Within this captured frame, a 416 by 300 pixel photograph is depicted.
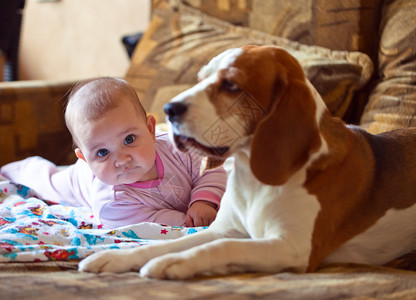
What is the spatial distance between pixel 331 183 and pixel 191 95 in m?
0.36

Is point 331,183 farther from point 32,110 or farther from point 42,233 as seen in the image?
point 32,110

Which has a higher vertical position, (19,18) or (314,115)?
(314,115)

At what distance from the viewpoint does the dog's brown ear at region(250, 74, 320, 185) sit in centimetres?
106

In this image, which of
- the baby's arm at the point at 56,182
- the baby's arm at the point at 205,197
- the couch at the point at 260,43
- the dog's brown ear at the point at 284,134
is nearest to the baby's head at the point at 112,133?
the baby's arm at the point at 205,197

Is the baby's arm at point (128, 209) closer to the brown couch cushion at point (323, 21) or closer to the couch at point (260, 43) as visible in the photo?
the couch at point (260, 43)

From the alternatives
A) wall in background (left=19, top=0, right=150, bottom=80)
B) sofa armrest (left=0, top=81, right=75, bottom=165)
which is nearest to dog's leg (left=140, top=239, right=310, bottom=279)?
sofa armrest (left=0, top=81, right=75, bottom=165)

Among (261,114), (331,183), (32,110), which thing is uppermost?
(261,114)

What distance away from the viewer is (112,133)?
1496 millimetres

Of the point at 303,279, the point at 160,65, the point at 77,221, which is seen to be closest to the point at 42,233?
the point at 77,221

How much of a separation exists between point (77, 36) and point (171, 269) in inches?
130

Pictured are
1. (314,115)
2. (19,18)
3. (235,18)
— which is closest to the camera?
(314,115)

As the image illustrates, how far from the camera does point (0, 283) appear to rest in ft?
3.18

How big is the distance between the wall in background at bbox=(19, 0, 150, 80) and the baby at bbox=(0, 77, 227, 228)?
193cm

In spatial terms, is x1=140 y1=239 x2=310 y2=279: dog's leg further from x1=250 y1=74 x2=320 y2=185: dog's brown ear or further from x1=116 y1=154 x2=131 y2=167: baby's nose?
x1=116 y1=154 x2=131 y2=167: baby's nose
